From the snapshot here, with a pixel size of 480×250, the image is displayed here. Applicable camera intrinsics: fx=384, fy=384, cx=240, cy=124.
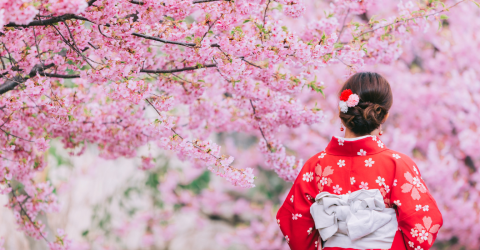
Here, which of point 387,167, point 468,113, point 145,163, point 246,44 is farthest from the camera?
point 468,113

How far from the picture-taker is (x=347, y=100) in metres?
1.79

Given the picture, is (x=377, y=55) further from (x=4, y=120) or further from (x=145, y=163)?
(x=4, y=120)

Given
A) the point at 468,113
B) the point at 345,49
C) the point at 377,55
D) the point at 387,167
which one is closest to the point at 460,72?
the point at 468,113

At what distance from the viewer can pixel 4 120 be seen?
2146 mm

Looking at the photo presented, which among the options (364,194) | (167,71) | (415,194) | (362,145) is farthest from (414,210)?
(167,71)

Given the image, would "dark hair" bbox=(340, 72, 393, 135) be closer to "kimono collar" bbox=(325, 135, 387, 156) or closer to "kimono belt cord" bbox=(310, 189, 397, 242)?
"kimono collar" bbox=(325, 135, 387, 156)

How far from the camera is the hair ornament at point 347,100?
1751mm

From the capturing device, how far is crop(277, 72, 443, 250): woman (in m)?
1.69

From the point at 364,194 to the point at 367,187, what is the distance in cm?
4

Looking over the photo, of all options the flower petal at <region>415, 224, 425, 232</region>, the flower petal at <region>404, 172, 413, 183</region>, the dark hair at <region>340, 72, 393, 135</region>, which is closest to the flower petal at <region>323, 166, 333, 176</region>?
the dark hair at <region>340, 72, 393, 135</region>

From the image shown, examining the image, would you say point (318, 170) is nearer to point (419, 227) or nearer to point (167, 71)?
point (419, 227)

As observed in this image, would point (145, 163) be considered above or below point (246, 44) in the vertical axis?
below

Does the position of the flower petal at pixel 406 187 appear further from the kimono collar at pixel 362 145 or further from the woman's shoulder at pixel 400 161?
the kimono collar at pixel 362 145

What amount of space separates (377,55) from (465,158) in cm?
361
